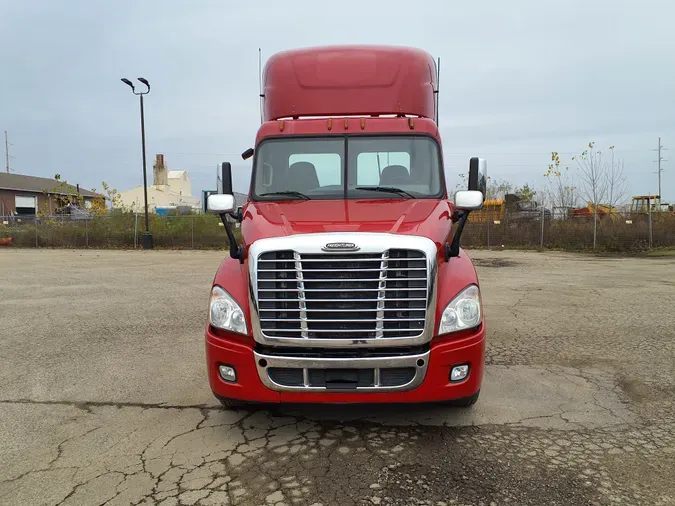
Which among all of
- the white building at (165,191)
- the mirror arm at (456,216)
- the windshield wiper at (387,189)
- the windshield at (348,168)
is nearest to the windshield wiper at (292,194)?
the windshield at (348,168)

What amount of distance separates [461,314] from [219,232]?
22895 millimetres

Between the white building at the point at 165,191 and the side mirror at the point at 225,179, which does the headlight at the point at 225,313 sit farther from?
the white building at the point at 165,191

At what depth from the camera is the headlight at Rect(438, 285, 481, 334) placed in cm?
376

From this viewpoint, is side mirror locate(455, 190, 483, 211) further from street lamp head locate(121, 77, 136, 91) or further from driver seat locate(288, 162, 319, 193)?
street lamp head locate(121, 77, 136, 91)

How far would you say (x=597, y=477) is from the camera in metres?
3.27

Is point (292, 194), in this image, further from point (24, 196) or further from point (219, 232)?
point (24, 196)

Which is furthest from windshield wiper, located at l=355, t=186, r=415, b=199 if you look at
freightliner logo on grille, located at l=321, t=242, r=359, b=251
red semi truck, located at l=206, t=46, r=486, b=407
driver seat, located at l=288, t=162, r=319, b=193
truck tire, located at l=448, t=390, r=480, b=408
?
truck tire, located at l=448, t=390, r=480, b=408

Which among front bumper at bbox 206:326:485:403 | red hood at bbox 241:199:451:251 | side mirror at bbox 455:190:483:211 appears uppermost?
side mirror at bbox 455:190:483:211

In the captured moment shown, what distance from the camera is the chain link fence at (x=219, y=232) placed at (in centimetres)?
2150

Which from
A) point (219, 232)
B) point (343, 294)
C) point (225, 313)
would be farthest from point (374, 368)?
point (219, 232)

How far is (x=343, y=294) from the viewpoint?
12.4 ft

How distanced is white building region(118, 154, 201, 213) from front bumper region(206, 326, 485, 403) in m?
52.1

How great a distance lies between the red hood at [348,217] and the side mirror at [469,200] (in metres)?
0.15

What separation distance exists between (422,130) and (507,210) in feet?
67.9
